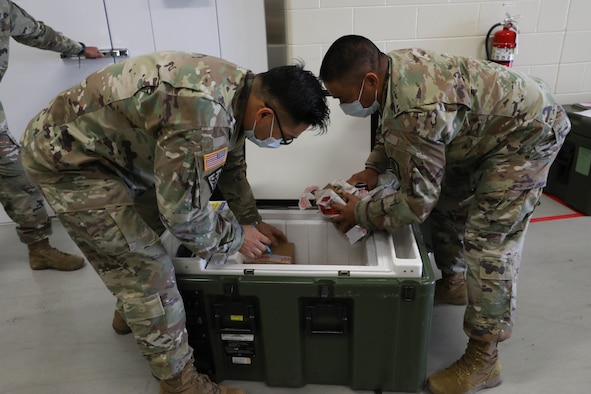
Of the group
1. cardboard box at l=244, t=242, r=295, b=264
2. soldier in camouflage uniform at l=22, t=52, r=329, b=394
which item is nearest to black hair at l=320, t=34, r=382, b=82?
soldier in camouflage uniform at l=22, t=52, r=329, b=394

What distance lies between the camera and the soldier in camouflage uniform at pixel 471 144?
4.22 ft

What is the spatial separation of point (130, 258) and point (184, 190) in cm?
33

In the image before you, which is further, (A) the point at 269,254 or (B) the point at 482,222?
(A) the point at 269,254

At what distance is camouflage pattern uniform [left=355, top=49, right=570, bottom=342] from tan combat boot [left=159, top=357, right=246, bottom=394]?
29.7 inches

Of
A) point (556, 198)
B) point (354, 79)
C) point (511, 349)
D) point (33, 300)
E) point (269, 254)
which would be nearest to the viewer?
point (354, 79)

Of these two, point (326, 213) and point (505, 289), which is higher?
point (326, 213)

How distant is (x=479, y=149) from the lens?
1.42 m

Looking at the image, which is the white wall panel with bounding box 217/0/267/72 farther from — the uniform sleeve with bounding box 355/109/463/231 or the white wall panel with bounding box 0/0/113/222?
the uniform sleeve with bounding box 355/109/463/231

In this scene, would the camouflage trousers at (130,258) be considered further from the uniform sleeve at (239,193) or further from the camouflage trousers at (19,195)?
the camouflage trousers at (19,195)

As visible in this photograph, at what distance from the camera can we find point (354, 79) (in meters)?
1.33

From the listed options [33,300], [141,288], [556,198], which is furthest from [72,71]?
[556,198]

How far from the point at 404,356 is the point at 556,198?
2110mm

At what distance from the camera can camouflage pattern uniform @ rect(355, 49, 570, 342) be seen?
1279 millimetres

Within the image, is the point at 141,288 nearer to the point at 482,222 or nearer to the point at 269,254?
the point at 269,254
